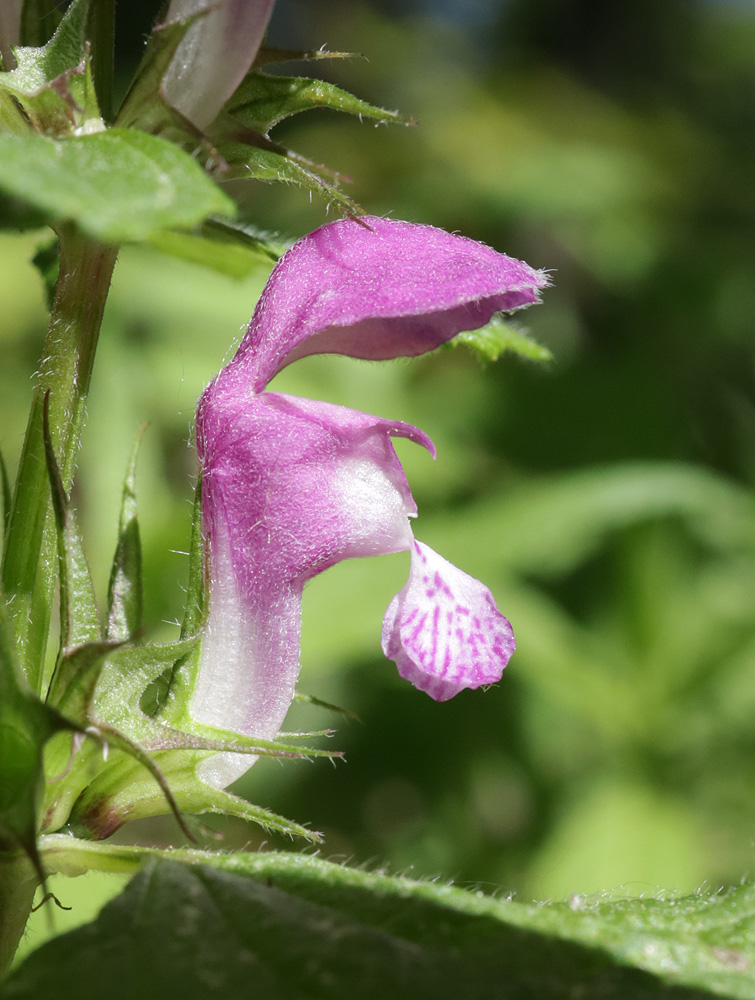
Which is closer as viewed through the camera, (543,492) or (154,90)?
(154,90)

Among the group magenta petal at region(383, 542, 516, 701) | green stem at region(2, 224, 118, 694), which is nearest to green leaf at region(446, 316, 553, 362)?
magenta petal at region(383, 542, 516, 701)

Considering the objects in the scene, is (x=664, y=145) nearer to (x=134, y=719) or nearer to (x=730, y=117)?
(x=730, y=117)

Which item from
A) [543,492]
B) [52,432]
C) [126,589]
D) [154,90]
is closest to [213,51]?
[154,90]

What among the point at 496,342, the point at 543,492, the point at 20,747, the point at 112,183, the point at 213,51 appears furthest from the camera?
the point at 543,492

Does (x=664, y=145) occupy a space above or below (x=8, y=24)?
below

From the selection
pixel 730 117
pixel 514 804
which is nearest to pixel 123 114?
pixel 514 804

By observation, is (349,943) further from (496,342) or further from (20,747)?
(496,342)
